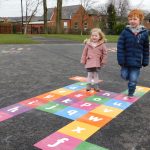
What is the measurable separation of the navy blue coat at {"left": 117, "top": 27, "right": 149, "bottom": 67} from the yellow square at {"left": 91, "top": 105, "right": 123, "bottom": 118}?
96 centimetres

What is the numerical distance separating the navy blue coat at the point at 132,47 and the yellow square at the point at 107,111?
3.15ft

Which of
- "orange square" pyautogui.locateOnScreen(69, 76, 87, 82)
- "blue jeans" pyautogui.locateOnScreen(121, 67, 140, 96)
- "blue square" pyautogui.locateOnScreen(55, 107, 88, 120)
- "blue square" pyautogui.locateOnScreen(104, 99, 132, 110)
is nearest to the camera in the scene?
"blue square" pyautogui.locateOnScreen(55, 107, 88, 120)

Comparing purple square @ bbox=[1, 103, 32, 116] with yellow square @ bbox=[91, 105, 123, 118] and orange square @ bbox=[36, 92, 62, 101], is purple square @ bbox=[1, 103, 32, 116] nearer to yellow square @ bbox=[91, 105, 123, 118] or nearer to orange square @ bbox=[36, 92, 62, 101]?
orange square @ bbox=[36, 92, 62, 101]

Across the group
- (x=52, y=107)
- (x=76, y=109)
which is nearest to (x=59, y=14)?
(x=52, y=107)

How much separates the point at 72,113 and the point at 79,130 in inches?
28.4

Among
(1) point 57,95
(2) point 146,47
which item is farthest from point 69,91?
(2) point 146,47

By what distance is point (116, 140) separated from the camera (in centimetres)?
373

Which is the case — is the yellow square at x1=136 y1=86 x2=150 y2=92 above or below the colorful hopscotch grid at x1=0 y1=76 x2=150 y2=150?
above

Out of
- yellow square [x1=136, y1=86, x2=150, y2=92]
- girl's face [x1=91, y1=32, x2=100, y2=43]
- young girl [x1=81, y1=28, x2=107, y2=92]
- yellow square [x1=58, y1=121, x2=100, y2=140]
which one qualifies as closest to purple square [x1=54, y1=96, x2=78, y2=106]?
young girl [x1=81, y1=28, x2=107, y2=92]

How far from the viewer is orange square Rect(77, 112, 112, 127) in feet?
14.2

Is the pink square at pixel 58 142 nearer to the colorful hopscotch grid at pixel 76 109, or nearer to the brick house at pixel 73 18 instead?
the colorful hopscotch grid at pixel 76 109

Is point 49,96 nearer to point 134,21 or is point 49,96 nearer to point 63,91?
point 63,91

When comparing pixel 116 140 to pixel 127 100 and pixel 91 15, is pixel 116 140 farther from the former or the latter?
pixel 91 15

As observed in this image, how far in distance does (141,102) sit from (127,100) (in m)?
0.27
